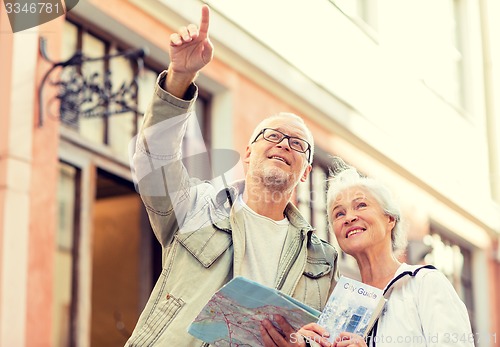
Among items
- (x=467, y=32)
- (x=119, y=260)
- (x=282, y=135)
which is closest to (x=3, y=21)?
(x=119, y=260)

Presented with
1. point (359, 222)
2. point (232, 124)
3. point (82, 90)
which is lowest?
point (359, 222)

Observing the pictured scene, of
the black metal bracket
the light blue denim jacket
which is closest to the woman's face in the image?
the light blue denim jacket

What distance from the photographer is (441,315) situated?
3.87 meters

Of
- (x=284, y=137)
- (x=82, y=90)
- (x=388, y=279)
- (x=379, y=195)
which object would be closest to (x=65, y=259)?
(x=82, y=90)

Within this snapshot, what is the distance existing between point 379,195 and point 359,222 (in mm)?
165

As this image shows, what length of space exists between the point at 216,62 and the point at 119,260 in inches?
82.0

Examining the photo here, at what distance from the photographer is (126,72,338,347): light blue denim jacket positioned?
4.04m

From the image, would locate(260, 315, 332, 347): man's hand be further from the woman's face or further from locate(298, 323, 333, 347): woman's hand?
the woman's face

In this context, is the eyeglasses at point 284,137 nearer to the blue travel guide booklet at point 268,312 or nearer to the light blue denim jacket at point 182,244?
the light blue denim jacket at point 182,244

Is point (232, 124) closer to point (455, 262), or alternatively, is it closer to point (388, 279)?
point (455, 262)

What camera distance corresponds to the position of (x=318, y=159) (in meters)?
12.5

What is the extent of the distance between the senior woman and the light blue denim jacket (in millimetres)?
195

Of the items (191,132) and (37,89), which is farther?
(191,132)

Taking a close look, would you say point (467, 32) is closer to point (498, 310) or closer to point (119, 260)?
point (498, 310)
